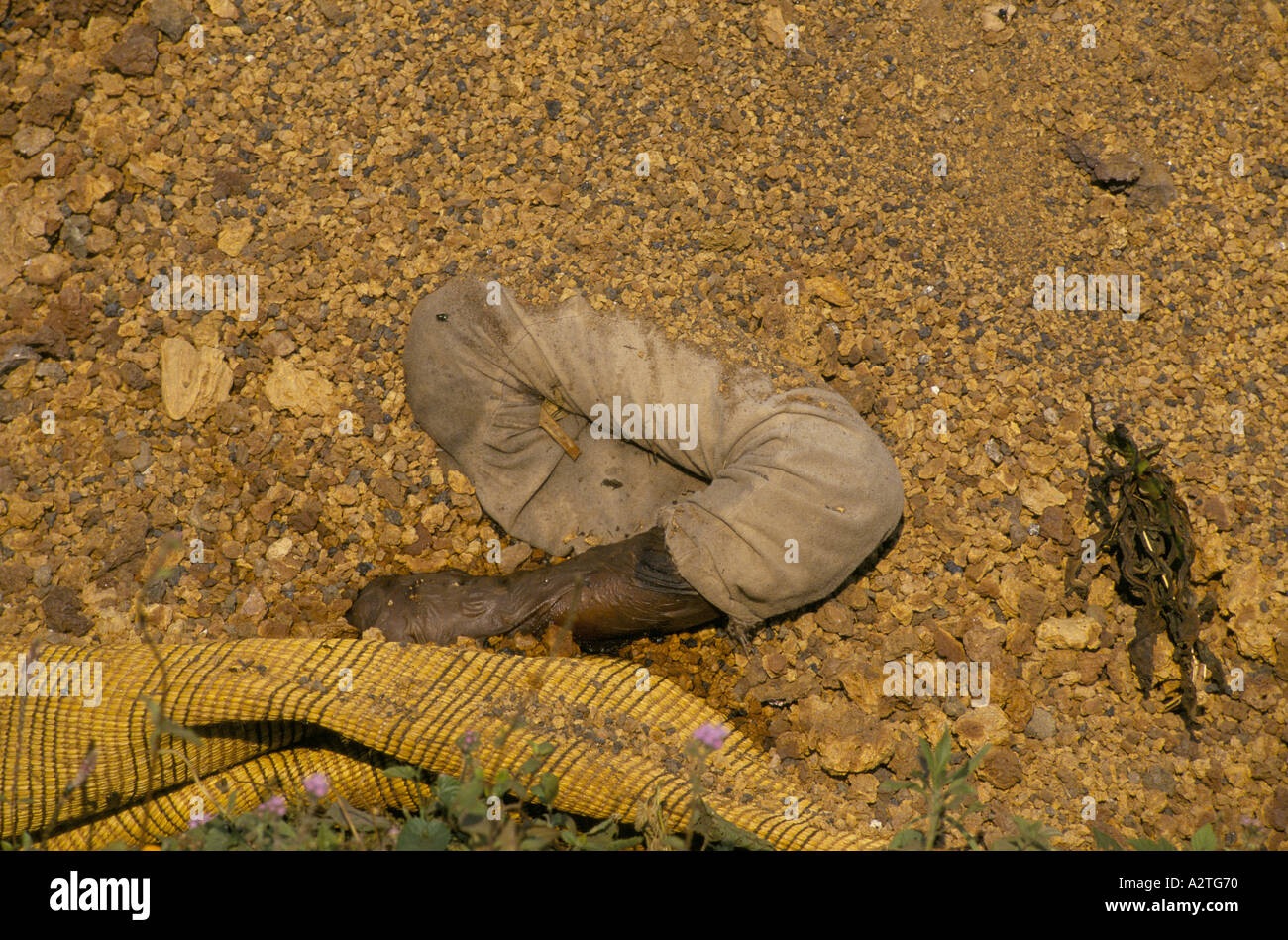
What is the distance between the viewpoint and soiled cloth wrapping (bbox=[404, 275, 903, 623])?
2.47 m

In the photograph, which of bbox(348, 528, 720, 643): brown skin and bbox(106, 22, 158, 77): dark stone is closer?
bbox(348, 528, 720, 643): brown skin

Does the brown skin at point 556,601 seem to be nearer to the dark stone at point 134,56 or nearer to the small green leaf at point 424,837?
the small green leaf at point 424,837

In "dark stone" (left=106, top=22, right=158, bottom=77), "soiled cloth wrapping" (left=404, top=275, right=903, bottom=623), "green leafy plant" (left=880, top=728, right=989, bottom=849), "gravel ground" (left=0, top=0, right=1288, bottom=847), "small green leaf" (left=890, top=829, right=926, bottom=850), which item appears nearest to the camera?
"green leafy plant" (left=880, top=728, right=989, bottom=849)

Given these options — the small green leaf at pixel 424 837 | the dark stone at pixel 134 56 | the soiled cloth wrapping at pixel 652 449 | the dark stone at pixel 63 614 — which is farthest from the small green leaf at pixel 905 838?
the dark stone at pixel 134 56

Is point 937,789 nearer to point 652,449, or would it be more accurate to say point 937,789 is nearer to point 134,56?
point 652,449

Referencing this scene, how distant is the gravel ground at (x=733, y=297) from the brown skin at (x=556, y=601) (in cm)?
10

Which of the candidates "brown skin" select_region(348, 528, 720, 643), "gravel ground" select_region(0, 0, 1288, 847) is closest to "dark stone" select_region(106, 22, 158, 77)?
"gravel ground" select_region(0, 0, 1288, 847)

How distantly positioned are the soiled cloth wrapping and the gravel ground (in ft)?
0.36

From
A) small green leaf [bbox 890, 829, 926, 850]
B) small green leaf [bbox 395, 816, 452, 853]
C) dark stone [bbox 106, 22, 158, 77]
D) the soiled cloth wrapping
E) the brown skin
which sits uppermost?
dark stone [bbox 106, 22, 158, 77]

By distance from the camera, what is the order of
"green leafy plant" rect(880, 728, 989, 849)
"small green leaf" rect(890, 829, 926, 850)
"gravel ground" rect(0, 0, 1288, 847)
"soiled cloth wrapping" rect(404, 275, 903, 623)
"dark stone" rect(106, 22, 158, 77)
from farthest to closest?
"dark stone" rect(106, 22, 158, 77) → "gravel ground" rect(0, 0, 1288, 847) → "soiled cloth wrapping" rect(404, 275, 903, 623) → "small green leaf" rect(890, 829, 926, 850) → "green leafy plant" rect(880, 728, 989, 849)

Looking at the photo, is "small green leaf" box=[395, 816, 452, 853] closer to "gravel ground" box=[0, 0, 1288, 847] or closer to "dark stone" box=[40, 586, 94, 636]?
"gravel ground" box=[0, 0, 1288, 847]

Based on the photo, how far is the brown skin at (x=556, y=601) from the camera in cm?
257

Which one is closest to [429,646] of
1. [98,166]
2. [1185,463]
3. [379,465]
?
[379,465]

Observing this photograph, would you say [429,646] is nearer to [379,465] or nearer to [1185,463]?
[379,465]
